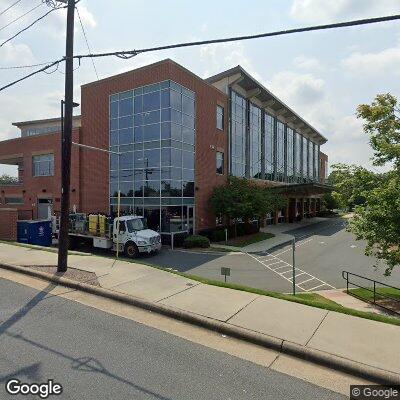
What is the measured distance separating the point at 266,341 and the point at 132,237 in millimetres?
14457

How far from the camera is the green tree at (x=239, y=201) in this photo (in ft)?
89.0

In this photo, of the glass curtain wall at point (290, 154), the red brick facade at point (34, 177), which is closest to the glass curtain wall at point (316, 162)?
the glass curtain wall at point (290, 154)

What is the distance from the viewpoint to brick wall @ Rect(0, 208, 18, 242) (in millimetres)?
19422

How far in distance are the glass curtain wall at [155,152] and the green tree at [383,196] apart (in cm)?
1332

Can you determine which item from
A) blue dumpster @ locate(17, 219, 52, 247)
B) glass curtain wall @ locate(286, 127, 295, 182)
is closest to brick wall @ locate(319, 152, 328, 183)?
glass curtain wall @ locate(286, 127, 295, 182)

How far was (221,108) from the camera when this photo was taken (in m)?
31.6

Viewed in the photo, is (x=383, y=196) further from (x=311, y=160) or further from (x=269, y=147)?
(x=311, y=160)

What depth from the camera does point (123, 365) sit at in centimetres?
495

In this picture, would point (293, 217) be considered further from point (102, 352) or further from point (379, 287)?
point (102, 352)

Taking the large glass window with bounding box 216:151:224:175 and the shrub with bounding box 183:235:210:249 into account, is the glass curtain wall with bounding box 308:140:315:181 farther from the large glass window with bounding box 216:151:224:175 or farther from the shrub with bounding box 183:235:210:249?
the shrub with bounding box 183:235:210:249

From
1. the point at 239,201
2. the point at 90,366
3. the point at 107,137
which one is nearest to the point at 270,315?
the point at 90,366

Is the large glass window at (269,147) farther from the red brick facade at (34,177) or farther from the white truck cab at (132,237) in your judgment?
the white truck cab at (132,237)

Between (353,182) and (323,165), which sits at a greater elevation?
(323,165)

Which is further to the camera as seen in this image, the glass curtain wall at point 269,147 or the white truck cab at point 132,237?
the glass curtain wall at point 269,147
